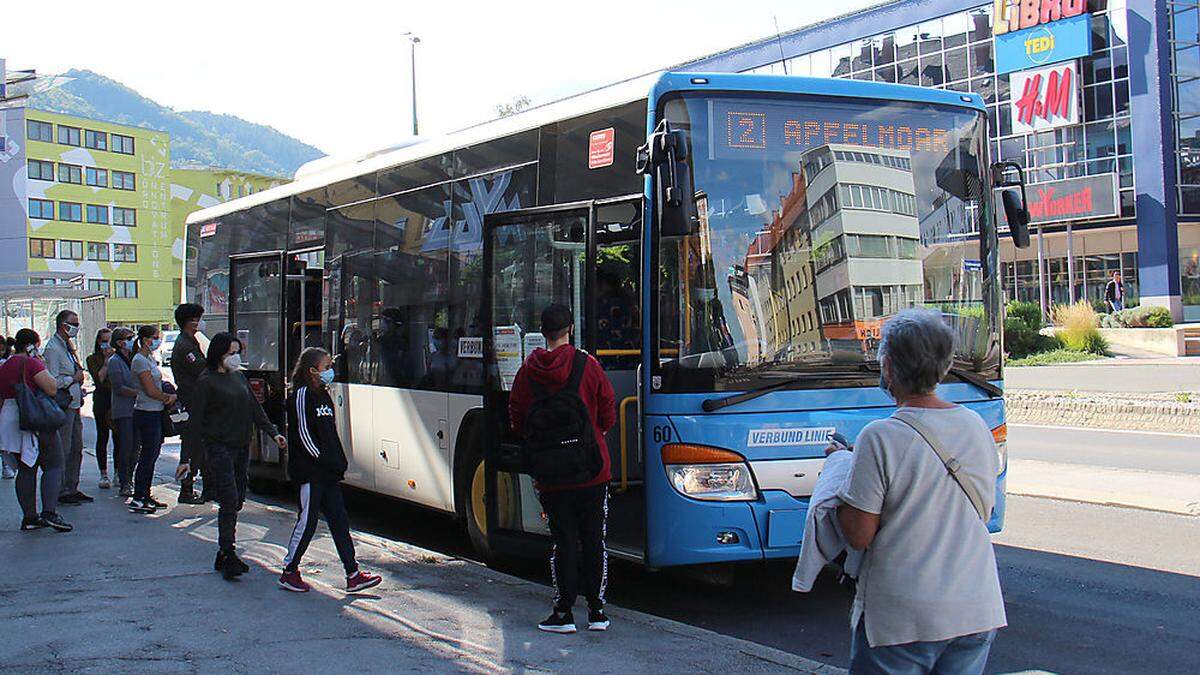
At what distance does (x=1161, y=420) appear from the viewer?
17750mm

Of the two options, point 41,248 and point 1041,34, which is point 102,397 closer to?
point 1041,34

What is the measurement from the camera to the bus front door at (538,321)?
7496mm

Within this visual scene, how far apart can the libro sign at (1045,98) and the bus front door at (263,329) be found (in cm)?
3648

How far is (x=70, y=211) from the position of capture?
93312 millimetres

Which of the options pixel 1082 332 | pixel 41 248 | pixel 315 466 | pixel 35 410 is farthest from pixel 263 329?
pixel 41 248

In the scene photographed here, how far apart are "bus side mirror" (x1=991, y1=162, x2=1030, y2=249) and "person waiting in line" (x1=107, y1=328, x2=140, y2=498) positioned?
8663mm

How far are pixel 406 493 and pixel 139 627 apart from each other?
349cm

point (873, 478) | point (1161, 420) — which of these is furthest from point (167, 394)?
point (1161, 420)

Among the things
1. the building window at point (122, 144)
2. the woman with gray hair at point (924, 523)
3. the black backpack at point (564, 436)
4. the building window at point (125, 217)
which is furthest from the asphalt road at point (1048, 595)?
the building window at point (122, 144)

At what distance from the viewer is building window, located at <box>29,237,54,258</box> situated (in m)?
90.0

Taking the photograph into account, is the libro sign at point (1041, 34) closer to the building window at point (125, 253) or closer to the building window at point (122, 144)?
the building window at point (122, 144)

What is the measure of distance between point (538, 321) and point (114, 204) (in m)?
98.5

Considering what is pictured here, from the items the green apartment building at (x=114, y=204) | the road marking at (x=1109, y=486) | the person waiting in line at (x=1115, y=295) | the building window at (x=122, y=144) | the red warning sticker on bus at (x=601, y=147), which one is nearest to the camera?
the red warning sticker on bus at (x=601, y=147)

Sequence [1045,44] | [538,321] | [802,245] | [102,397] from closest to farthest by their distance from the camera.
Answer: [802,245]
[538,321]
[102,397]
[1045,44]
